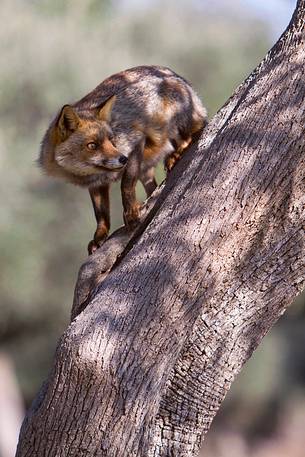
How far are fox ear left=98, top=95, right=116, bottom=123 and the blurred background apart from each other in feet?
40.5

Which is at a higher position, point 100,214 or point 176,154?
point 176,154

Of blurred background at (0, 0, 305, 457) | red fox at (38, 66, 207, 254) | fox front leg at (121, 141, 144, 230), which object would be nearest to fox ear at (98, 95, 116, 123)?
red fox at (38, 66, 207, 254)

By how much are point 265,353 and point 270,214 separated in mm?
19317

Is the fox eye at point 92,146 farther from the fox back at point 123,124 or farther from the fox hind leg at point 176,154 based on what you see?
the fox hind leg at point 176,154

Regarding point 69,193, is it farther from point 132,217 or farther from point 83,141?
point 132,217

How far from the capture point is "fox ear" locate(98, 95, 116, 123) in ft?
23.1

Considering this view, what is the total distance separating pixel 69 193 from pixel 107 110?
45.9ft

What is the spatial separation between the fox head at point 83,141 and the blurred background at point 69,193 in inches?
477

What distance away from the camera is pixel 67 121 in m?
7.32

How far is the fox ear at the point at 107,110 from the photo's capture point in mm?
7039

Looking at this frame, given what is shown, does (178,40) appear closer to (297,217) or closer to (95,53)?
(95,53)

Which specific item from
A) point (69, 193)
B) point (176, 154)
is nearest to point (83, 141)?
point (176, 154)

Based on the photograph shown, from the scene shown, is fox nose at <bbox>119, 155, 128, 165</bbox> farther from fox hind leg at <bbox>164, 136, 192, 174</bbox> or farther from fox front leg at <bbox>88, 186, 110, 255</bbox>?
fox front leg at <bbox>88, 186, 110, 255</bbox>

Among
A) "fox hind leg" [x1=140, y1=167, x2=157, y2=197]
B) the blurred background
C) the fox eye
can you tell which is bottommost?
"fox hind leg" [x1=140, y1=167, x2=157, y2=197]
